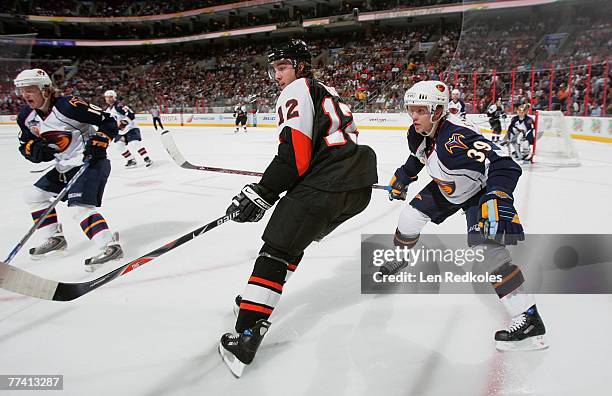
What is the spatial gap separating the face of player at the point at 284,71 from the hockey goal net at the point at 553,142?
672 centimetres

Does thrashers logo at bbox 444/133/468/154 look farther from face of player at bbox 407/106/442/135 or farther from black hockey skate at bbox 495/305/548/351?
black hockey skate at bbox 495/305/548/351

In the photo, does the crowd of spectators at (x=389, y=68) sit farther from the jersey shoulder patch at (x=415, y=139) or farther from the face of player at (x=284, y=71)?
the face of player at (x=284, y=71)

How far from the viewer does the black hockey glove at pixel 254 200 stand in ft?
5.42

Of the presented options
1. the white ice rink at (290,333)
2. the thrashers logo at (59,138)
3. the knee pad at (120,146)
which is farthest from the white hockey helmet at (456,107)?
the thrashers logo at (59,138)

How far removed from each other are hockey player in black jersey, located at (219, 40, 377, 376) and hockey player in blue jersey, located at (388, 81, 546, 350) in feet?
1.70

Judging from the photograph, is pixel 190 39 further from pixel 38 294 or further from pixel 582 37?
pixel 38 294

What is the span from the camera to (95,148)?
9.54 ft

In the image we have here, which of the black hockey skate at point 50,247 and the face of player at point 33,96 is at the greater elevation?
the face of player at point 33,96

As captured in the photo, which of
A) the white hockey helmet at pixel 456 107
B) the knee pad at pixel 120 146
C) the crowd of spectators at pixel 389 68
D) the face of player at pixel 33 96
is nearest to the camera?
the face of player at pixel 33 96

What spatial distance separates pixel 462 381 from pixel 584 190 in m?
4.44

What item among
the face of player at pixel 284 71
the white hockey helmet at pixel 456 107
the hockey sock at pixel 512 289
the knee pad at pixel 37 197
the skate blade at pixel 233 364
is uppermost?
the face of player at pixel 284 71

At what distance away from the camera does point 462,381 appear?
5.35 feet
